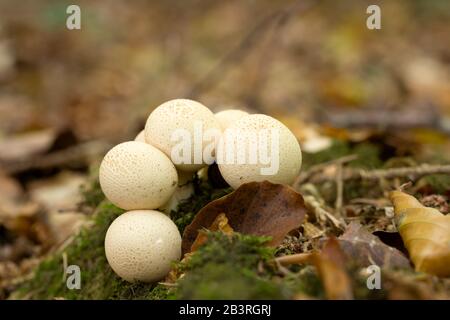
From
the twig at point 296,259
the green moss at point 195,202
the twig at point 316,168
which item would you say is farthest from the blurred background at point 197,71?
the twig at point 296,259

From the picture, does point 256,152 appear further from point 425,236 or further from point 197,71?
point 197,71

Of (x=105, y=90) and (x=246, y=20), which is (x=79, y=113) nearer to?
(x=105, y=90)

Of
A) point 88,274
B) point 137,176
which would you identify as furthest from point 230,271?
point 88,274

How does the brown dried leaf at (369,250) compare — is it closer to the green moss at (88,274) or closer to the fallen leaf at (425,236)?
the fallen leaf at (425,236)

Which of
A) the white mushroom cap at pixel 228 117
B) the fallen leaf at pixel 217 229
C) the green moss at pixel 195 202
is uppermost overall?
the white mushroom cap at pixel 228 117

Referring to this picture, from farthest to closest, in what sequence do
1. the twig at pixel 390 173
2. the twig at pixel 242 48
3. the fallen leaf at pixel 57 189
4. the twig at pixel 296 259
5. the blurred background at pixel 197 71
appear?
the blurred background at pixel 197 71 < the twig at pixel 242 48 < the fallen leaf at pixel 57 189 < the twig at pixel 390 173 < the twig at pixel 296 259

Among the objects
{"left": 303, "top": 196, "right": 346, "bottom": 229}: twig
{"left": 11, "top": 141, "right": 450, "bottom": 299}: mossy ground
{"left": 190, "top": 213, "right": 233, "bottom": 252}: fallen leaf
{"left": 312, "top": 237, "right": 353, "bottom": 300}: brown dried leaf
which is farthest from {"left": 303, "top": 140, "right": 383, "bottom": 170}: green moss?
{"left": 312, "top": 237, "right": 353, "bottom": 300}: brown dried leaf
